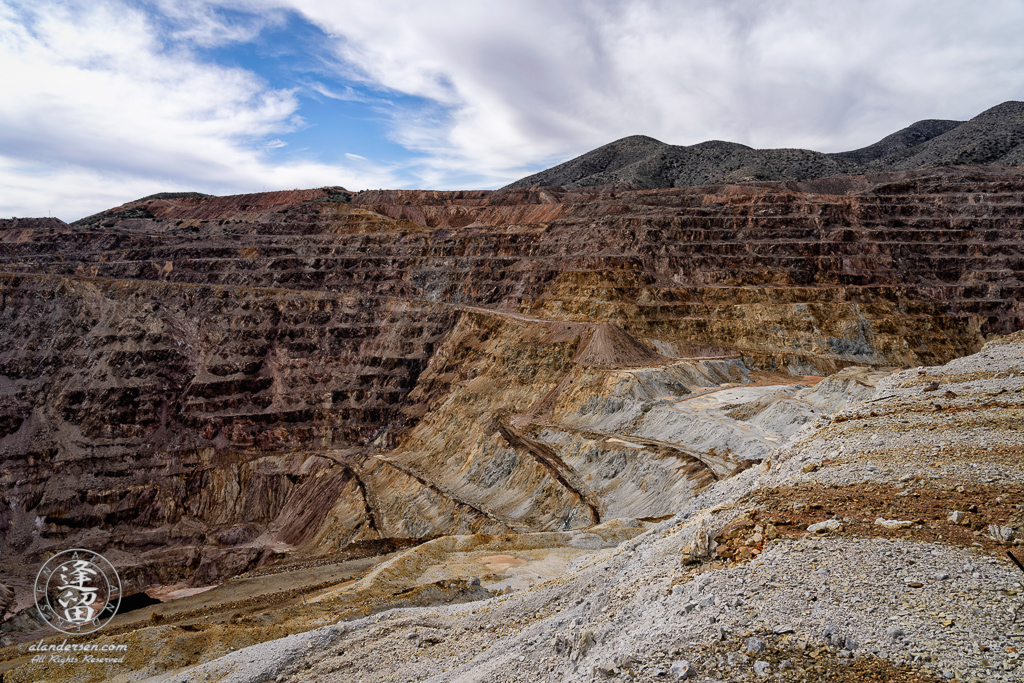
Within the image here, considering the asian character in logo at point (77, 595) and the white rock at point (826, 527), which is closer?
the white rock at point (826, 527)

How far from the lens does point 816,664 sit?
7.96 m

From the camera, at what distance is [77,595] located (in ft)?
131

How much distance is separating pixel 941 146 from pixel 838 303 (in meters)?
91.6

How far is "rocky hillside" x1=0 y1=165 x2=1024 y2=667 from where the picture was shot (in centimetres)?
4500

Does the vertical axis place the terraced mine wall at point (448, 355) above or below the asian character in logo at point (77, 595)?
above

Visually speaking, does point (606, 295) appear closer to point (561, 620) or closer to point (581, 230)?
point (581, 230)

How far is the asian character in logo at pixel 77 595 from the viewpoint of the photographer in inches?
→ 1368

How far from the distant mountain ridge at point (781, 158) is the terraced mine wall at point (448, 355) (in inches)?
1274

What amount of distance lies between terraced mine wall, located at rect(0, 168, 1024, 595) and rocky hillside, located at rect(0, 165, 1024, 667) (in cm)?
28

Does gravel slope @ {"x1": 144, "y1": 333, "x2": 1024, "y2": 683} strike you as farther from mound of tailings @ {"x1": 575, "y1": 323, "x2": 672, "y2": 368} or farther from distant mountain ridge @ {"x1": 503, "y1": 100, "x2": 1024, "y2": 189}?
distant mountain ridge @ {"x1": 503, "y1": 100, "x2": 1024, "y2": 189}

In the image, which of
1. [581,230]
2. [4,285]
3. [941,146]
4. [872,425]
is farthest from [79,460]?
[941,146]

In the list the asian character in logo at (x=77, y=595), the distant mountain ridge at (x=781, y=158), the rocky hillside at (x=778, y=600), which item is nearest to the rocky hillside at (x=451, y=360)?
the asian character in logo at (x=77, y=595)

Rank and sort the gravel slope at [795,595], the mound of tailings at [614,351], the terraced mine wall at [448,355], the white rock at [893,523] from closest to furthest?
the gravel slope at [795,595], the white rock at [893,523], the terraced mine wall at [448,355], the mound of tailings at [614,351]

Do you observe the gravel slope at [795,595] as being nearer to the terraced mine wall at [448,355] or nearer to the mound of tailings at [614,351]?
the terraced mine wall at [448,355]
